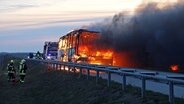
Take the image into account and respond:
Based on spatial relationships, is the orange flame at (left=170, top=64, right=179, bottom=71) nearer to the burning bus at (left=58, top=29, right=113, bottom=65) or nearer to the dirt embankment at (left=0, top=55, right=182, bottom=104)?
the burning bus at (left=58, top=29, right=113, bottom=65)

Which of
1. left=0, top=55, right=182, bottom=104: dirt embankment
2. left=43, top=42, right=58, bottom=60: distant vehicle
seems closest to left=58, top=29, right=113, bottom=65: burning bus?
left=0, top=55, right=182, bottom=104: dirt embankment

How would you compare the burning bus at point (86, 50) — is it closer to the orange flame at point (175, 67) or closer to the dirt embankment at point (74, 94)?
the orange flame at point (175, 67)

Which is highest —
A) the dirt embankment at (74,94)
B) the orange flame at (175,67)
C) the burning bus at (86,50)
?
the burning bus at (86,50)

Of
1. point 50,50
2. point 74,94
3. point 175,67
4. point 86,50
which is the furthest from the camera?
point 50,50

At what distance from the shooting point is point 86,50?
41.6 metres

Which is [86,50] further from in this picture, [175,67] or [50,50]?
[50,50]

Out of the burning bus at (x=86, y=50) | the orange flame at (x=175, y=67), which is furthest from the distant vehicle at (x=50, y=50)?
the orange flame at (x=175, y=67)

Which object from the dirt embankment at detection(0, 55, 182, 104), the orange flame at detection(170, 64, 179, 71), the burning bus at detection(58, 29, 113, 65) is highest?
the burning bus at detection(58, 29, 113, 65)

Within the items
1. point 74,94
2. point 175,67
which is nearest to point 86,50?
point 175,67

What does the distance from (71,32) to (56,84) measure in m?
18.7

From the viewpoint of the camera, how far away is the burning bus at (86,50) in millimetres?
40438

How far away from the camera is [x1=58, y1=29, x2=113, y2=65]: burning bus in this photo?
4044cm

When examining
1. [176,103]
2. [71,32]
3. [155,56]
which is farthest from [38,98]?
[71,32]

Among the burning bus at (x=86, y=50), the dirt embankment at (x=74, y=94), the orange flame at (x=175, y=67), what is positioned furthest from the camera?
the burning bus at (x=86, y=50)
